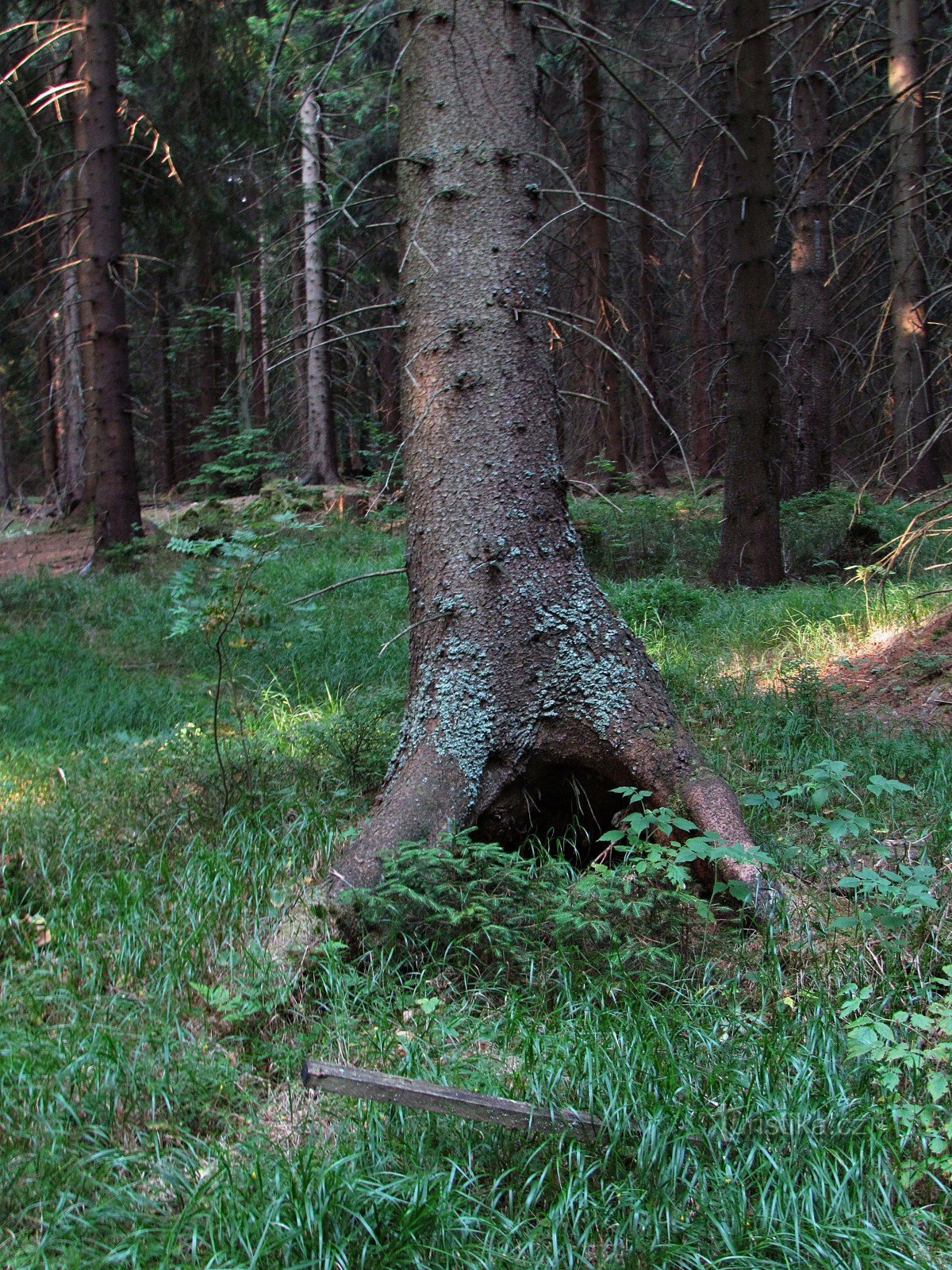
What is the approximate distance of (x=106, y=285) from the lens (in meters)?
11.5

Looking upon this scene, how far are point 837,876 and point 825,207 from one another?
35.9 feet

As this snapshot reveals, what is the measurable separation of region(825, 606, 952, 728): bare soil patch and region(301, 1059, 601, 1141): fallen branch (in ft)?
12.4

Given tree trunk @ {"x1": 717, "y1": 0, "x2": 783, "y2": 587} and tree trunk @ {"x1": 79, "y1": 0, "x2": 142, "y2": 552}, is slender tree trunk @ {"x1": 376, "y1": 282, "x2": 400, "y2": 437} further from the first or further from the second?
tree trunk @ {"x1": 717, "y1": 0, "x2": 783, "y2": 587}

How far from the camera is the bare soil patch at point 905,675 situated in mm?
5523

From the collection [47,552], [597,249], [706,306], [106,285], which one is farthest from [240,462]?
[706,306]

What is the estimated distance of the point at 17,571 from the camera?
11617 millimetres

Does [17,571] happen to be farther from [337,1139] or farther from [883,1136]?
[883,1136]

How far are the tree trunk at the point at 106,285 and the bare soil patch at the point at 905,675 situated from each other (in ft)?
28.8

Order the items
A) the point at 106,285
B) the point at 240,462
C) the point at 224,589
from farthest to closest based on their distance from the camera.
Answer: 1. the point at 240,462
2. the point at 106,285
3. the point at 224,589

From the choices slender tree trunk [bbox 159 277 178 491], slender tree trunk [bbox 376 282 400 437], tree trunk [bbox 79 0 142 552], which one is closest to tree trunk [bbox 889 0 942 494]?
tree trunk [bbox 79 0 142 552]

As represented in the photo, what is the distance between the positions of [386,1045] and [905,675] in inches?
177

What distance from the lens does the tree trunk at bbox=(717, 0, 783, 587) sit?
8656 millimetres

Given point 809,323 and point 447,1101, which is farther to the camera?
point 809,323

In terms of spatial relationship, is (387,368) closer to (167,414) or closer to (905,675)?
(167,414)
